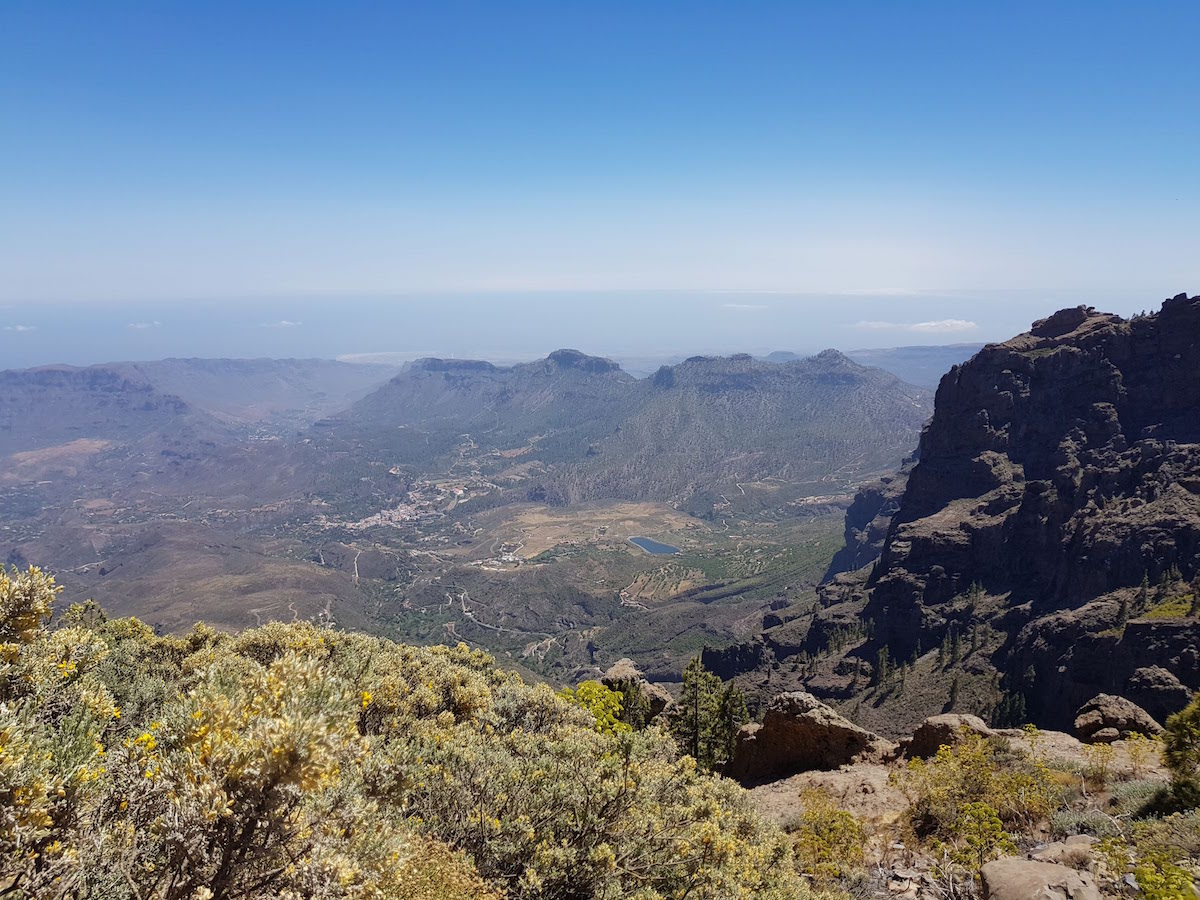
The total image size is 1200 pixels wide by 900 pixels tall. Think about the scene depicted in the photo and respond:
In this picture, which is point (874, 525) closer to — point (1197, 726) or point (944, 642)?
point (944, 642)

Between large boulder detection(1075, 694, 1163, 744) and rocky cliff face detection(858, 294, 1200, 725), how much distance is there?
25627mm

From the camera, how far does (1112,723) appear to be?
102 feet

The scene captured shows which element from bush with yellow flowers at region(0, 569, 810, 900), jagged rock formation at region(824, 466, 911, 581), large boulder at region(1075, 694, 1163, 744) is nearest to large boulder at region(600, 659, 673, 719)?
large boulder at region(1075, 694, 1163, 744)

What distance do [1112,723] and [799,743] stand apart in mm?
15585

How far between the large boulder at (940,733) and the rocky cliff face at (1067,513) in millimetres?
33092

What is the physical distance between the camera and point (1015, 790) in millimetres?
21047

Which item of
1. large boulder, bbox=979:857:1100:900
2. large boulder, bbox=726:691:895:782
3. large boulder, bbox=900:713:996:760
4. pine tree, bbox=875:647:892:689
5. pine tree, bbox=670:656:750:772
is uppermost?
large boulder, bbox=979:857:1100:900

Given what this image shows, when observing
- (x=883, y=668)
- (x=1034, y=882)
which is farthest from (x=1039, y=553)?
(x=1034, y=882)

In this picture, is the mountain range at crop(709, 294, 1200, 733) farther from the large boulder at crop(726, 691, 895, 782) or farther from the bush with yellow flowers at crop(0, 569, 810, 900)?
the bush with yellow flowers at crop(0, 569, 810, 900)

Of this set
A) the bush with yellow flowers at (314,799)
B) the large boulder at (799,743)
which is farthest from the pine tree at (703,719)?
the bush with yellow flowers at (314,799)

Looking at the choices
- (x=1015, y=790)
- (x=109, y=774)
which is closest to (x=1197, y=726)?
(x=1015, y=790)

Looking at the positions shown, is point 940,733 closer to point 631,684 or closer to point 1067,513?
point 631,684

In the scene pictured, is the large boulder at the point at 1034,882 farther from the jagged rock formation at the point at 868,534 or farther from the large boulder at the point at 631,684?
the jagged rock formation at the point at 868,534

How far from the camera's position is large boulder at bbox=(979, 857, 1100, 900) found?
12.5 meters
